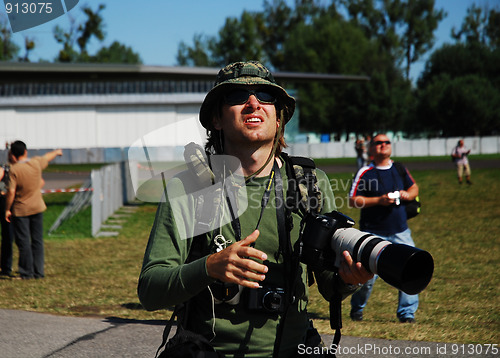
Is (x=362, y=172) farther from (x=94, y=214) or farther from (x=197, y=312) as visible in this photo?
(x=94, y=214)

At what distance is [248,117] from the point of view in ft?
7.70

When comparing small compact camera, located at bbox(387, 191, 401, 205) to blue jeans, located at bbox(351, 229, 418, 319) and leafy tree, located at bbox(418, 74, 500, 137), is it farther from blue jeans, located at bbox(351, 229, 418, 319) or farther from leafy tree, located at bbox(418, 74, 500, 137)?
leafy tree, located at bbox(418, 74, 500, 137)

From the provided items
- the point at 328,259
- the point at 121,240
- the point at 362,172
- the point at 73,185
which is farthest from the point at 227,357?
the point at 73,185

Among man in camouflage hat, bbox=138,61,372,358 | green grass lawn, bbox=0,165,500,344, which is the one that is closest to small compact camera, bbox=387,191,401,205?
green grass lawn, bbox=0,165,500,344

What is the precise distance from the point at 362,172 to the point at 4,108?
4970cm

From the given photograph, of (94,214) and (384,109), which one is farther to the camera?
(384,109)

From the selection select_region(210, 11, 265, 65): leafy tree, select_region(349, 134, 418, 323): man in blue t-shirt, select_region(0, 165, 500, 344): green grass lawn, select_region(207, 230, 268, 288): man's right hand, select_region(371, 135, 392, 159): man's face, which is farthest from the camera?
select_region(210, 11, 265, 65): leafy tree

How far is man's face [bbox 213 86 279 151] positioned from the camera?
7.68ft

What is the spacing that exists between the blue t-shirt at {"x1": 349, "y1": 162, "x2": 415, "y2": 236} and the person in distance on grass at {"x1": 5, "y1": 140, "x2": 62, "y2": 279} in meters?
5.10

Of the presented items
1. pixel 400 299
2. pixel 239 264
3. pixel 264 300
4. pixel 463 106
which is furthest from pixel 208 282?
pixel 463 106

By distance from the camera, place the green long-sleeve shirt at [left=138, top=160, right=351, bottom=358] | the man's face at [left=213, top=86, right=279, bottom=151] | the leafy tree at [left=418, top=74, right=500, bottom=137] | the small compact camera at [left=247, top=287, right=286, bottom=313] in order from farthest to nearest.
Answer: the leafy tree at [left=418, top=74, right=500, bottom=137]
the man's face at [left=213, top=86, right=279, bottom=151]
the small compact camera at [left=247, top=287, right=286, bottom=313]
the green long-sleeve shirt at [left=138, top=160, right=351, bottom=358]

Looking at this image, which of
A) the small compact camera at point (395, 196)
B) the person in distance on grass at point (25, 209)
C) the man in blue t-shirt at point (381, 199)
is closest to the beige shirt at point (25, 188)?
the person in distance on grass at point (25, 209)

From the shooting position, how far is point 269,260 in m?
2.28

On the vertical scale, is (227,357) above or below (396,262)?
below
